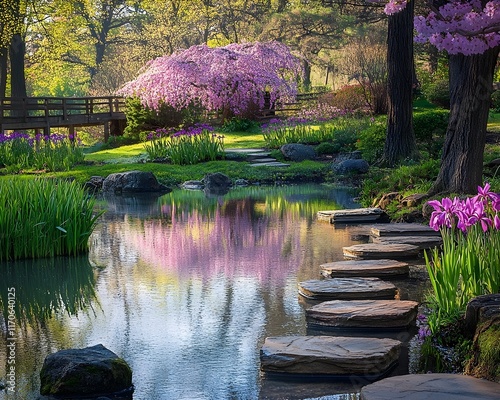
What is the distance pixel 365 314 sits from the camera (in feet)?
22.3

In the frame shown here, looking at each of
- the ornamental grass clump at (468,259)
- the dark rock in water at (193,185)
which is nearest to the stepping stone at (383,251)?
the ornamental grass clump at (468,259)

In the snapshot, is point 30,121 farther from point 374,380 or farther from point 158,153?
point 374,380

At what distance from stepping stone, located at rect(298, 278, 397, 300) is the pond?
18 cm

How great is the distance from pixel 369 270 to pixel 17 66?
29.2 meters

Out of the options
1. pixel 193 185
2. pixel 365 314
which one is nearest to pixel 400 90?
pixel 193 185

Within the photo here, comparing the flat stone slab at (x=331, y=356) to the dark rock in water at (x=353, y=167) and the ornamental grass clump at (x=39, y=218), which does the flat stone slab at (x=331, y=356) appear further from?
the dark rock in water at (x=353, y=167)

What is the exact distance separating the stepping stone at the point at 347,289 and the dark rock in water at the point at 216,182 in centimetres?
1074

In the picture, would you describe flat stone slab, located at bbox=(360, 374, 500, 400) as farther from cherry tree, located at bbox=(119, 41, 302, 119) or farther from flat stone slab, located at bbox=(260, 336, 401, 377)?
cherry tree, located at bbox=(119, 41, 302, 119)

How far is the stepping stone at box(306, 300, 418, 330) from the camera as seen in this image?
6750mm

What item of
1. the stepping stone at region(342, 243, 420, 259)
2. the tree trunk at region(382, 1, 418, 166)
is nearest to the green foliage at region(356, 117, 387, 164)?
the tree trunk at region(382, 1, 418, 166)

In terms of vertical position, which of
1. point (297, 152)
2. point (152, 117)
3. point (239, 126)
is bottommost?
point (297, 152)

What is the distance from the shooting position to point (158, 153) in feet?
74.1

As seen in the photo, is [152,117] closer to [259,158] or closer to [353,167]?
[259,158]

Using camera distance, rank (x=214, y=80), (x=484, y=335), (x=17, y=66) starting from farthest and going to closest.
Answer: (x=17, y=66) < (x=214, y=80) < (x=484, y=335)
